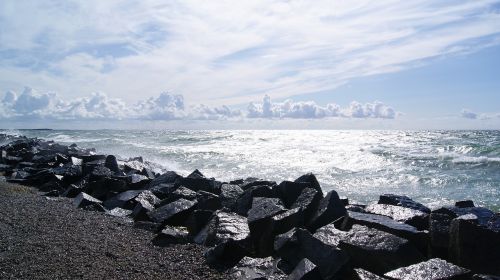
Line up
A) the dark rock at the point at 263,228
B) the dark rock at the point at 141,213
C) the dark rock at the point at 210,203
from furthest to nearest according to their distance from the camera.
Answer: the dark rock at the point at 141,213, the dark rock at the point at 210,203, the dark rock at the point at 263,228

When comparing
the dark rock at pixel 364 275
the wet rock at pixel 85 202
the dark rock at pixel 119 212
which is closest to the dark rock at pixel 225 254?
the dark rock at pixel 364 275

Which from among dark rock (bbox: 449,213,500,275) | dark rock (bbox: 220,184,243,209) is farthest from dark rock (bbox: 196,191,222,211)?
dark rock (bbox: 449,213,500,275)

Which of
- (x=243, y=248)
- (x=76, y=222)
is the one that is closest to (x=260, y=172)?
→ (x=76, y=222)

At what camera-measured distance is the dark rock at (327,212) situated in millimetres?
5945

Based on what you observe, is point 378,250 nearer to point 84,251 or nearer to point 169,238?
point 169,238

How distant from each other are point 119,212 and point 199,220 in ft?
7.48

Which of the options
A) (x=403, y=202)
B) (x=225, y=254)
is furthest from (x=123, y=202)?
(x=403, y=202)

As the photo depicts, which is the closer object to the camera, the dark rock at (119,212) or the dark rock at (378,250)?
the dark rock at (378,250)

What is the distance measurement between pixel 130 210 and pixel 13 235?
2545 mm

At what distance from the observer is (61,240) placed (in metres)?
6.00

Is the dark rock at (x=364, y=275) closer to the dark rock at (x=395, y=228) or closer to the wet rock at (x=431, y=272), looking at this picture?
the wet rock at (x=431, y=272)

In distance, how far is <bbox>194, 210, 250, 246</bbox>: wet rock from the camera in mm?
5805

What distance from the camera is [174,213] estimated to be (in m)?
7.18

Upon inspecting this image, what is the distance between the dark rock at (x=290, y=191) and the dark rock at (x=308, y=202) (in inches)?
14.5
